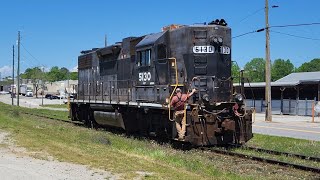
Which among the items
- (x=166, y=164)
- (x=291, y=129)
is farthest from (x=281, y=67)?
(x=166, y=164)

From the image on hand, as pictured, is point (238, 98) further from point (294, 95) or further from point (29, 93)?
point (29, 93)

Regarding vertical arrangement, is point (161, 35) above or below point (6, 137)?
above

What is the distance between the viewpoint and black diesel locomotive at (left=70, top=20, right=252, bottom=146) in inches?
539

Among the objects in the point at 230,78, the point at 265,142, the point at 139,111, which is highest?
the point at 230,78

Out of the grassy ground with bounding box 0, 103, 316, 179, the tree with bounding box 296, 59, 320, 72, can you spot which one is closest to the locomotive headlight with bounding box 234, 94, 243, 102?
the grassy ground with bounding box 0, 103, 316, 179

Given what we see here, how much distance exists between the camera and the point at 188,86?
14.0 meters

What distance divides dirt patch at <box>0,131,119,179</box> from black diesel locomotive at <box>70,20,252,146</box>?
5.12 meters

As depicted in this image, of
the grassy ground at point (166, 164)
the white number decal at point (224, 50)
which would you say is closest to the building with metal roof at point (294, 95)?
the white number decal at point (224, 50)

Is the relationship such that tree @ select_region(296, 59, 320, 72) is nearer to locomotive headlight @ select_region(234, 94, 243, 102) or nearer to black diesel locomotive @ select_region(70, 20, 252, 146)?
black diesel locomotive @ select_region(70, 20, 252, 146)

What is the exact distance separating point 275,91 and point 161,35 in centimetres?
2890

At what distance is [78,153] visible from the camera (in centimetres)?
1080

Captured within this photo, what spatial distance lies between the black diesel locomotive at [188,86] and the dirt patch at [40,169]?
512 cm

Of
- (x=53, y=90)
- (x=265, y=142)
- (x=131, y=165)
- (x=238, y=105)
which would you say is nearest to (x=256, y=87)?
(x=265, y=142)

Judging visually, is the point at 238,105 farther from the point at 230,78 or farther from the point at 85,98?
the point at 85,98
